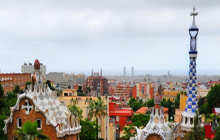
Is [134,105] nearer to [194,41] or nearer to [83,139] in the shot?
[83,139]

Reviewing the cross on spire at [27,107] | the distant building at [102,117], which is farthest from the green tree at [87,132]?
the cross on spire at [27,107]

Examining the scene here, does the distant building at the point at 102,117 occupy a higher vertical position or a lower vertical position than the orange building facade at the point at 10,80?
lower

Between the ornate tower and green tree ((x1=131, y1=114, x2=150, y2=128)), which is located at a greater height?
the ornate tower

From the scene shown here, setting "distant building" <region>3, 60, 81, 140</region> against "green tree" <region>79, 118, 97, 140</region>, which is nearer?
"distant building" <region>3, 60, 81, 140</region>

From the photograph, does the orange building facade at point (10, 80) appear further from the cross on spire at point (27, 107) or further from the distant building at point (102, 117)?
the cross on spire at point (27, 107)

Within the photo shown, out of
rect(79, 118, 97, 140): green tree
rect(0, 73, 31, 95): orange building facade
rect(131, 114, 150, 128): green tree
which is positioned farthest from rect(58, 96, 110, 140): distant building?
rect(0, 73, 31, 95): orange building facade

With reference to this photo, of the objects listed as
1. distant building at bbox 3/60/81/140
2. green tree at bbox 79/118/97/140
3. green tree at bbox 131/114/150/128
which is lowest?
green tree at bbox 131/114/150/128

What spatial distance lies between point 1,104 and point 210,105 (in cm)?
4886

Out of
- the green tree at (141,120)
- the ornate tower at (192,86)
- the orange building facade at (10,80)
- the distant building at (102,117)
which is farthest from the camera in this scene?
the orange building facade at (10,80)

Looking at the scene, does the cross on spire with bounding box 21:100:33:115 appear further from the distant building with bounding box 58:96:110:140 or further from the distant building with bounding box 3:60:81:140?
the distant building with bounding box 58:96:110:140

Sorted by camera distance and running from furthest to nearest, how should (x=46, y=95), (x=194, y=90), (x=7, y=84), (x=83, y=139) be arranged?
(x=7, y=84) → (x=83, y=139) → (x=46, y=95) → (x=194, y=90)

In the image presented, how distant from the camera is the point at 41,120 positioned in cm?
2442

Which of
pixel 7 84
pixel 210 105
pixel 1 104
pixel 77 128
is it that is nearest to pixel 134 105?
pixel 210 105

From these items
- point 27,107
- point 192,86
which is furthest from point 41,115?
point 192,86
